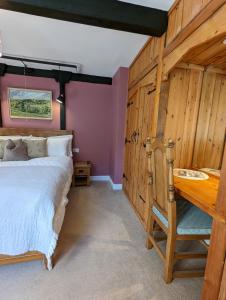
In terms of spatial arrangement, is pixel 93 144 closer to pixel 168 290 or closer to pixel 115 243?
pixel 115 243

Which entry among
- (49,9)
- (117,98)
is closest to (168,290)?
(49,9)

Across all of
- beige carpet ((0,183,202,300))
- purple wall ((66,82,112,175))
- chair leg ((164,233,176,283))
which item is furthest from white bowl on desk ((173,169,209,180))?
purple wall ((66,82,112,175))

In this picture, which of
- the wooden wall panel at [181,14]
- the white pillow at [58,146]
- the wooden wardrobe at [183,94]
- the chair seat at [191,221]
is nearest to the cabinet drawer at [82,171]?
the white pillow at [58,146]

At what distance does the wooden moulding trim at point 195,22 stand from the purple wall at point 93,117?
154cm

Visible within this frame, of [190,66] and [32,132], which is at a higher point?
[190,66]

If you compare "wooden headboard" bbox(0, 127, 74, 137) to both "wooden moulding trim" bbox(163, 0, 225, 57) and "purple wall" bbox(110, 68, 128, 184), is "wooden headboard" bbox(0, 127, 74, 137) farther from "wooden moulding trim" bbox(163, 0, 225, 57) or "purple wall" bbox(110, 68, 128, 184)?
"wooden moulding trim" bbox(163, 0, 225, 57)

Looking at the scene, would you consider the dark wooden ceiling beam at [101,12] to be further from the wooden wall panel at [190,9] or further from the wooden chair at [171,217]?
the wooden chair at [171,217]

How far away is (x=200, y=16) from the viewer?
1221 mm

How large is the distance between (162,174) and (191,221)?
465 mm

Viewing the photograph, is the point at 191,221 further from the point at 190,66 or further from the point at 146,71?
the point at 146,71

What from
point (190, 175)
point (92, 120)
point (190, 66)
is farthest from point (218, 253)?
point (92, 120)

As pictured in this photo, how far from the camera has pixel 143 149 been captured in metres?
2.27

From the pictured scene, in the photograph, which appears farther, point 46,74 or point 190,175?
point 46,74

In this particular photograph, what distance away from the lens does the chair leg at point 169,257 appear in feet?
4.32
